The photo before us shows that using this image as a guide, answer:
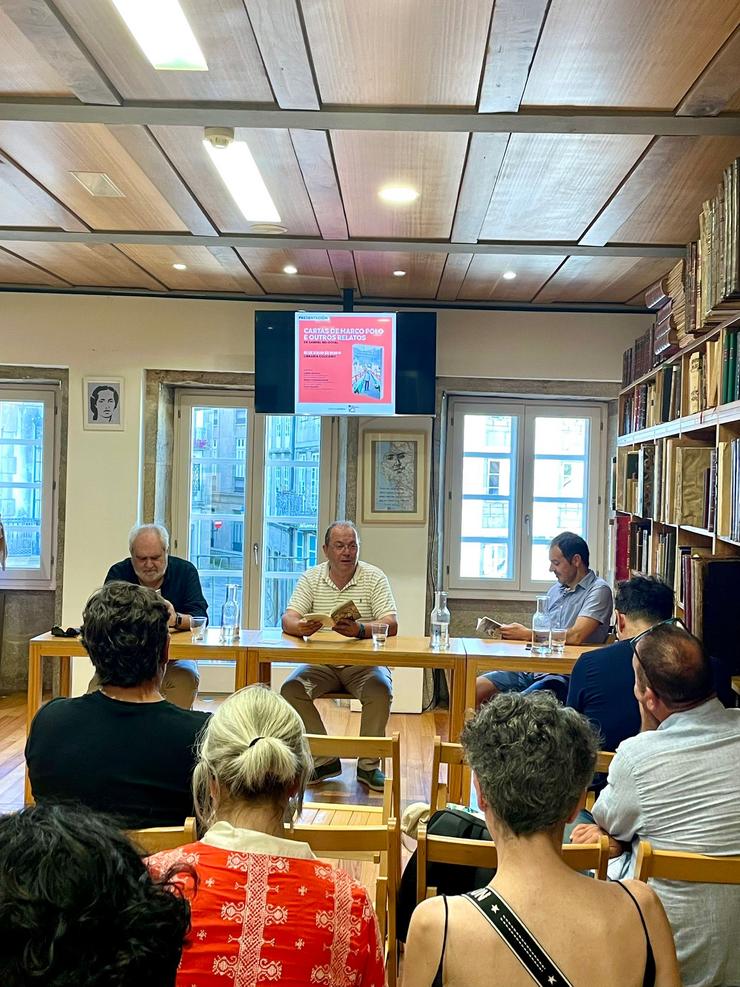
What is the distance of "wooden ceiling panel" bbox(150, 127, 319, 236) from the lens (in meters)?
3.23

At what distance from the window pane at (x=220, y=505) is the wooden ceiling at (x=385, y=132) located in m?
1.61

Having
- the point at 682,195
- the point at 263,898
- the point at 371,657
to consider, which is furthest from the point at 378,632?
the point at 263,898

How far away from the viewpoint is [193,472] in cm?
661

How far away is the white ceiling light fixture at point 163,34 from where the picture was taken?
2.34m

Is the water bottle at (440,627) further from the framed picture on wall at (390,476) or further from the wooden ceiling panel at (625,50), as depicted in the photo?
the wooden ceiling panel at (625,50)

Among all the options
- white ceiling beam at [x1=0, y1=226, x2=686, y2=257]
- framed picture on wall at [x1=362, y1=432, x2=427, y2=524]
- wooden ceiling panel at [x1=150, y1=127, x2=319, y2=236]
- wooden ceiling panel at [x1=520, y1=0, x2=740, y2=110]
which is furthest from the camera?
framed picture on wall at [x1=362, y1=432, x2=427, y2=524]

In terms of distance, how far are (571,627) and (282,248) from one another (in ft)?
8.36

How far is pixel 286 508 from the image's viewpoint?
6.54 meters

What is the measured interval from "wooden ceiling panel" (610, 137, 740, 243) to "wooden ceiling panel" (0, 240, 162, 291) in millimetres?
2834

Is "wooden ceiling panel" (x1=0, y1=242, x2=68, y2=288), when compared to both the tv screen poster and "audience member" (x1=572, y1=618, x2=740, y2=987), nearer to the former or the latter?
the tv screen poster

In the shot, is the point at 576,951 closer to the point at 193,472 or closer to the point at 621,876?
the point at 621,876

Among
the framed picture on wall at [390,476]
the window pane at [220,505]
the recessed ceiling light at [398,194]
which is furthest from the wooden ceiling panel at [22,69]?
the window pane at [220,505]

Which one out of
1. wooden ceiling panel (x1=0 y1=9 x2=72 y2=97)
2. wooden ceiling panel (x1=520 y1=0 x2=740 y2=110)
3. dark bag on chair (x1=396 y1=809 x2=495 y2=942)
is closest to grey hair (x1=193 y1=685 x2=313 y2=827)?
dark bag on chair (x1=396 y1=809 x2=495 y2=942)

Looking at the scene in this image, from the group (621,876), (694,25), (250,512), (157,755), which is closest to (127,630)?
(157,755)
